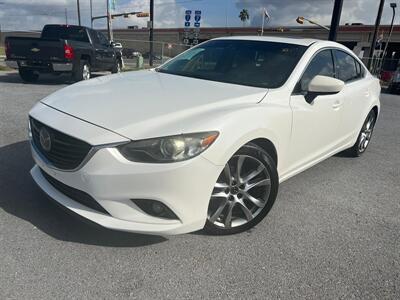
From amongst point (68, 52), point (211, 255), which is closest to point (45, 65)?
point (68, 52)

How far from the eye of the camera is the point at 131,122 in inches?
102

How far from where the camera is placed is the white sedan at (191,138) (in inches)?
98.8

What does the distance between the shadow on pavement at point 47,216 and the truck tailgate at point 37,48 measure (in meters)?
7.41

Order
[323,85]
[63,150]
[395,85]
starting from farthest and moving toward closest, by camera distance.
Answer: [395,85], [323,85], [63,150]

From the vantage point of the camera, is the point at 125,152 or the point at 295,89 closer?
the point at 125,152

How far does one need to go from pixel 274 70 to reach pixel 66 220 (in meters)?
2.36

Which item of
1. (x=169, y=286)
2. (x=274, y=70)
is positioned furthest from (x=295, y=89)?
(x=169, y=286)

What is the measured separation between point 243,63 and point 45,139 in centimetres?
213

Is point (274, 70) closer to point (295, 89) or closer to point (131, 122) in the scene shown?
point (295, 89)

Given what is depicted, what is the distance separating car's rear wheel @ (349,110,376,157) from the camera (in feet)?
17.7

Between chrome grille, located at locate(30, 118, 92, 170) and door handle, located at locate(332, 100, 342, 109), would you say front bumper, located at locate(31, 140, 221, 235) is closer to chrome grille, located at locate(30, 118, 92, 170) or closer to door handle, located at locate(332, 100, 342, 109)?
chrome grille, located at locate(30, 118, 92, 170)

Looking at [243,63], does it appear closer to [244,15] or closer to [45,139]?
[45,139]

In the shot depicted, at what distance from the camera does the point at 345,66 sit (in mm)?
4738

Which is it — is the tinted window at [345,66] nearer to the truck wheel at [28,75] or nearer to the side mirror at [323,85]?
the side mirror at [323,85]
